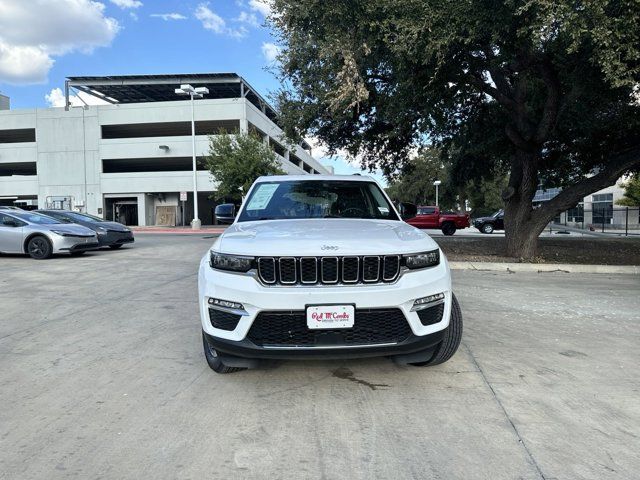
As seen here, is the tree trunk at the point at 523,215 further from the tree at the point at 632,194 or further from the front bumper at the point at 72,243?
the tree at the point at 632,194

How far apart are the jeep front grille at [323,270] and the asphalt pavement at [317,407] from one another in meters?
0.94

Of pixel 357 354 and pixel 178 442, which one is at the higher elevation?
pixel 357 354

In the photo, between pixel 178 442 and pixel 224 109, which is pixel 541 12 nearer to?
pixel 178 442

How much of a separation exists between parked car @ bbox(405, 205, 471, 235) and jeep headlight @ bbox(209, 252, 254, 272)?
2566 centimetres

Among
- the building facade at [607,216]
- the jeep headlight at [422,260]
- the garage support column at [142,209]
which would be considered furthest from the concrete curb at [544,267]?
the garage support column at [142,209]

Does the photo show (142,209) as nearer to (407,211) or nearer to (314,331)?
(407,211)

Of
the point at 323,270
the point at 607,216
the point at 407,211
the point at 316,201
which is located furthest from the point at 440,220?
the point at 323,270

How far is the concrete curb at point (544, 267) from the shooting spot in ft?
36.4

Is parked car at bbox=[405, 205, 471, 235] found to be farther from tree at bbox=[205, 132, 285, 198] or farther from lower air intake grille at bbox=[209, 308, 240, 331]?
lower air intake grille at bbox=[209, 308, 240, 331]

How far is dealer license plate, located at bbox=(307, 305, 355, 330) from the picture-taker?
340cm

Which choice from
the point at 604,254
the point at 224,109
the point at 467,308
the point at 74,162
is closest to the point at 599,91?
the point at 604,254

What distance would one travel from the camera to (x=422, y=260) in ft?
12.2

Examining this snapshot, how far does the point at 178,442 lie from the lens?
10.1 feet

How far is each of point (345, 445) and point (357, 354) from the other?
66cm
